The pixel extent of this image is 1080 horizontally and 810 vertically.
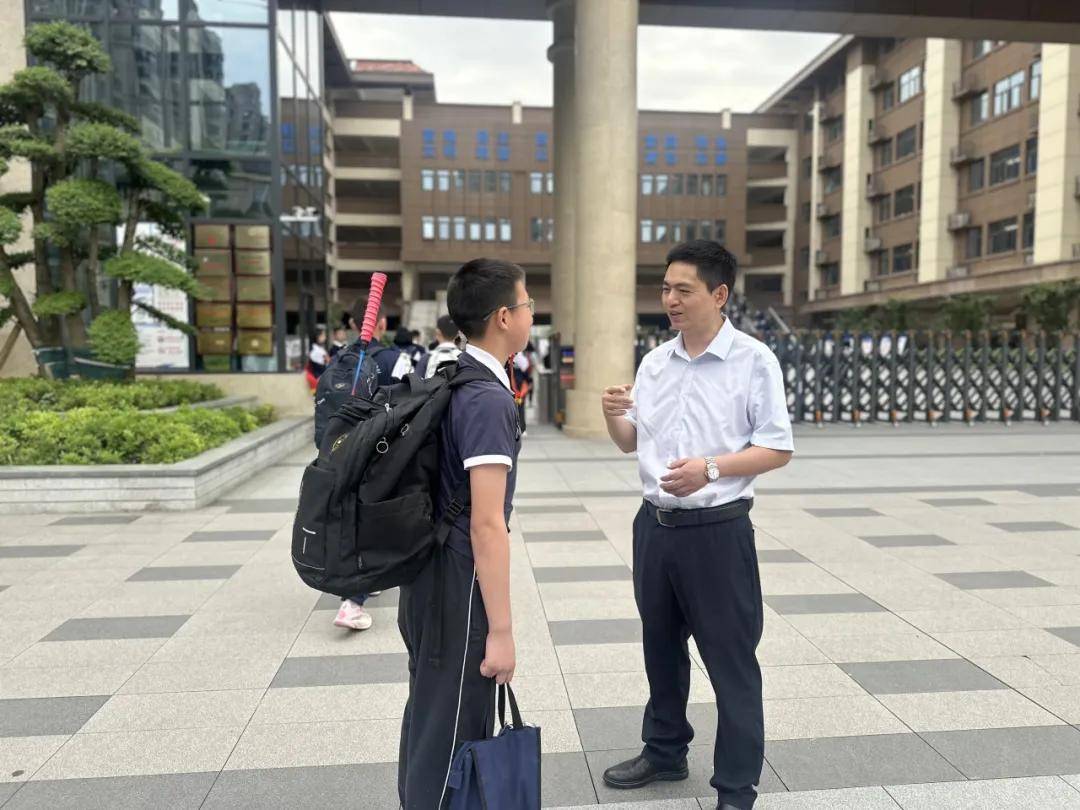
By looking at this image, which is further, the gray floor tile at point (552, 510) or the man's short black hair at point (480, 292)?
the gray floor tile at point (552, 510)

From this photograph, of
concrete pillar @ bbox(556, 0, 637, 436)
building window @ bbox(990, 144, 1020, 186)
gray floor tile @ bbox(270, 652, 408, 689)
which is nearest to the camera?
gray floor tile @ bbox(270, 652, 408, 689)

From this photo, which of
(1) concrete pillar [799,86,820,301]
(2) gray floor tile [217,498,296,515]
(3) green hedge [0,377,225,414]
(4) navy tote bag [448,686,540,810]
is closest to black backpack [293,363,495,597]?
(4) navy tote bag [448,686,540,810]

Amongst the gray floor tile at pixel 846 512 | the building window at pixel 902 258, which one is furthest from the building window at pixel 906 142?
the gray floor tile at pixel 846 512

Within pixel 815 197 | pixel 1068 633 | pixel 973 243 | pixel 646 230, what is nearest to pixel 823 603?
pixel 1068 633

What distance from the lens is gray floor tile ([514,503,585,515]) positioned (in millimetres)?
7761

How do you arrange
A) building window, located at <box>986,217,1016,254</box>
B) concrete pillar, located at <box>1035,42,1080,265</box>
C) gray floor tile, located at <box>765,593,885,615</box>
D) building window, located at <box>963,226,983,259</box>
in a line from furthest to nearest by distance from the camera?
building window, located at <box>963,226,983,259</box>
building window, located at <box>986,217,1016,254</box>
concrete pillar, located at <box>1035,42,1080,265</box>
gray floor tile, located at <box>765,593,885,615</box>

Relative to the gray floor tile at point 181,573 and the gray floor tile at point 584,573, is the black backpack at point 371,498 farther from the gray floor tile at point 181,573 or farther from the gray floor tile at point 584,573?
the gray floor tile at point 181,573

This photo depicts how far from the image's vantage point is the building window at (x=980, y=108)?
38.8m

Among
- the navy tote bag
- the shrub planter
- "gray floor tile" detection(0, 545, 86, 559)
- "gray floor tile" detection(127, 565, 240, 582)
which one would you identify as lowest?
"gray floor tile" detection(127, 565, 240, 582)

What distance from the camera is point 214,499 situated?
27.2 ft

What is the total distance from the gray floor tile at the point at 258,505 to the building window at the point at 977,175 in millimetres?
41875

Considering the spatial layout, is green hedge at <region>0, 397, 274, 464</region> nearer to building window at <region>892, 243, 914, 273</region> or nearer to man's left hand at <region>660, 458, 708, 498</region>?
man's left hand at <region>660, 458, 708, 498</region>

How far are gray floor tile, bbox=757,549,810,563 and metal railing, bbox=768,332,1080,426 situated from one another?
9756 millimetres

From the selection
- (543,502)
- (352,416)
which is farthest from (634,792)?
(543,502)
